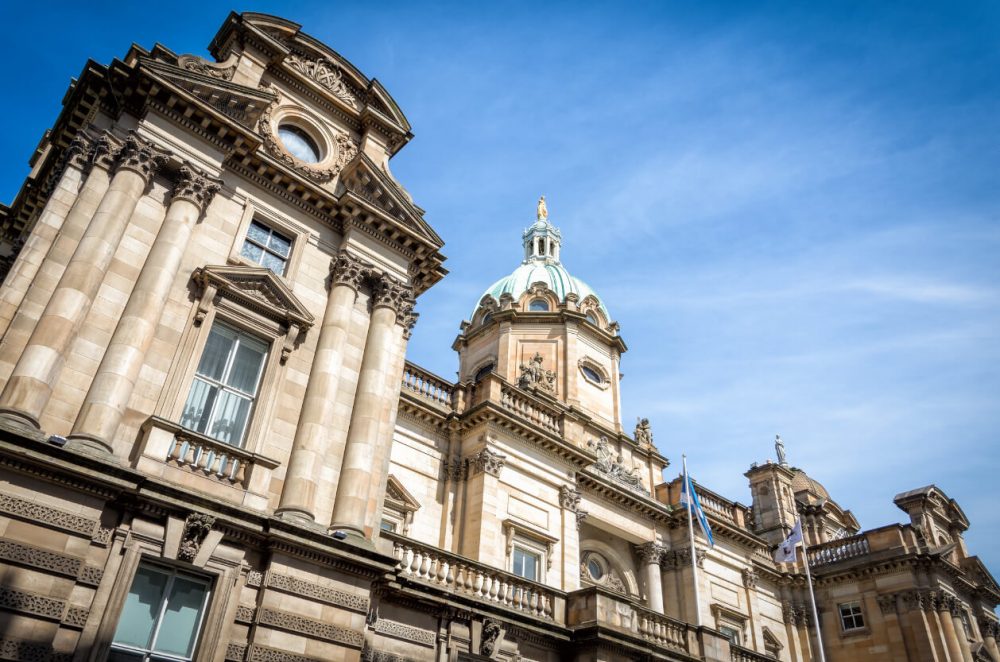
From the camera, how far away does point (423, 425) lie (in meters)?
26.1

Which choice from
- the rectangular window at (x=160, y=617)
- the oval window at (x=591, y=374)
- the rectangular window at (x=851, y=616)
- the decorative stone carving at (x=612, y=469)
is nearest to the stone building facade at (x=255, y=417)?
the rectangular window at (x=160, y=617)

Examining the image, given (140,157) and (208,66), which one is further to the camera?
(208,66)

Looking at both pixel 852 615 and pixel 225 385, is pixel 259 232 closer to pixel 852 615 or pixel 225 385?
pixel 225 385

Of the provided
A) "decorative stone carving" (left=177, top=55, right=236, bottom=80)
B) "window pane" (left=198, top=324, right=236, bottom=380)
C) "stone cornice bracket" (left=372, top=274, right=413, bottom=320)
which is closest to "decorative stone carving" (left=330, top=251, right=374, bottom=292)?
"stone cornice bracket" (left=372, top=274, right=413, bottom=320)

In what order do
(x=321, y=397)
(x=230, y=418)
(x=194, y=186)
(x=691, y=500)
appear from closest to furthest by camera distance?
(x=230, y=418) → (x=194, y=186) → (x=321, y=397) → (x=691, y=500)

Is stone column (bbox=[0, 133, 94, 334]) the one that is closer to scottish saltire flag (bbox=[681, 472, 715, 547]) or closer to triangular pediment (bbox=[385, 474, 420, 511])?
triangular pediment (bbox=[385, 474, 420, 511])

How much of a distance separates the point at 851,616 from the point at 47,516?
3775 cm

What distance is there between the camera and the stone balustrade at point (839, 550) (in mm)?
39219

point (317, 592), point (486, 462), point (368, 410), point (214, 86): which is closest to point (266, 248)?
point (214, 86)

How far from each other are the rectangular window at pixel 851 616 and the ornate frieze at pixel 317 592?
3138 centimetres

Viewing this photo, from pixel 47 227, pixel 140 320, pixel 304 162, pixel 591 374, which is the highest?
pixel 591 374

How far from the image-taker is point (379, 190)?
21.0 meters

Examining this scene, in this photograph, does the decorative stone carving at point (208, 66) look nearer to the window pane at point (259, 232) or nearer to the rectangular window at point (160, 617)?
the window pane at point (259, 232)

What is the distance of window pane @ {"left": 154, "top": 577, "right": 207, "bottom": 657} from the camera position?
43.7 ft
